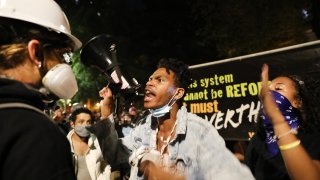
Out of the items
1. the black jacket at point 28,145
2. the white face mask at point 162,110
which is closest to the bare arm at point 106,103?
the white face mask at point 162,110

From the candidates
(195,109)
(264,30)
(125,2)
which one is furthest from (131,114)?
(125,2)

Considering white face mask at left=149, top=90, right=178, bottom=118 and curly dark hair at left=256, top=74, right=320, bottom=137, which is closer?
curly dark hair at left=256, top=74, right=320, bottom=137

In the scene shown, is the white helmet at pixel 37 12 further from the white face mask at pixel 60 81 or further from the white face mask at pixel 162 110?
the white face mask at pixel 162 110

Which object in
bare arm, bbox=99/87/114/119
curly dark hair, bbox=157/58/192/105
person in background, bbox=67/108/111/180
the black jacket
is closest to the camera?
the black jacket

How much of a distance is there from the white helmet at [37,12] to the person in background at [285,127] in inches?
64.9

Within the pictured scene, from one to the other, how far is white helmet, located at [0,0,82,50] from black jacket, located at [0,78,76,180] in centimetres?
48

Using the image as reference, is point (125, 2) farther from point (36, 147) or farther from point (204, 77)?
point (36, 147)

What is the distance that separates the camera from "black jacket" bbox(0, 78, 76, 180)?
3.99 ft

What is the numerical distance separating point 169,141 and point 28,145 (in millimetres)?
2111

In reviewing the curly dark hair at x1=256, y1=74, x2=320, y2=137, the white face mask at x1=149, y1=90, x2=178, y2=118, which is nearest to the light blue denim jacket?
the white face mask at x1=149, y1=90, x2=178, y2=118

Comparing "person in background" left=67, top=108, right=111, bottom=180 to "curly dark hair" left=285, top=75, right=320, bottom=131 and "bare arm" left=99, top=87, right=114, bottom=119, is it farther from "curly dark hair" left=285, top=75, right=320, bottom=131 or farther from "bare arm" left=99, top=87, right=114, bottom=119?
"curly dark hair" left=285, top=75, right=320, bottom=131

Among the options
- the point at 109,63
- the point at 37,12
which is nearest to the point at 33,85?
the point at 37,12

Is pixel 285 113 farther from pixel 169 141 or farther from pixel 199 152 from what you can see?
pixel 169 141

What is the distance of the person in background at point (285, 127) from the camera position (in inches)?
103
